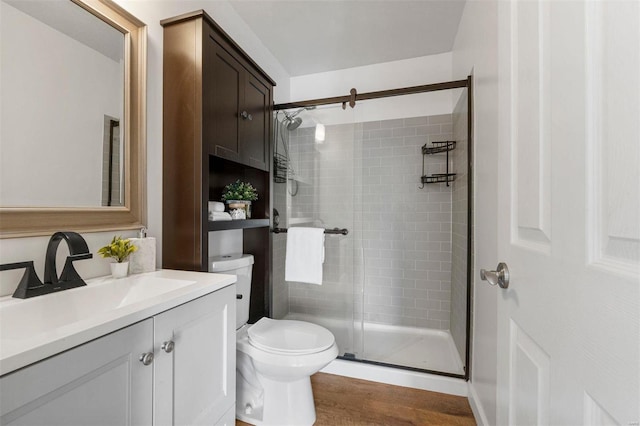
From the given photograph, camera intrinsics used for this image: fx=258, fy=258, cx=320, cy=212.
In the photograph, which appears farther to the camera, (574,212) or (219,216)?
(219,216)

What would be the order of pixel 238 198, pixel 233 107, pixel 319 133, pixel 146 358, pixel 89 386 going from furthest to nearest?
pixel 319 133 < pixel 238 198 < pixel 233 107 < pixel 146 358 < pixel 89 386

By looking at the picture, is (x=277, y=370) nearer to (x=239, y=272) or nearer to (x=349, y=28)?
(x=239, y=272)

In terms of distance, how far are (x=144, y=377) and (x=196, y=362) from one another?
22cm

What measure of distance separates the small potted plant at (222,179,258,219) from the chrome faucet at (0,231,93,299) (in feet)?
2.54

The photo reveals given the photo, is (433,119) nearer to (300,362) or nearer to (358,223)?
(358,223)

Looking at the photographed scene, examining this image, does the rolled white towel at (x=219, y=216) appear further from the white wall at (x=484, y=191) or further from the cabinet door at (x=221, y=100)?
the white wall at (x=484, y=191)

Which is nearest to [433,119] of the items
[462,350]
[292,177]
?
[292,177]

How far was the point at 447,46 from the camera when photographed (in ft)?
7.20

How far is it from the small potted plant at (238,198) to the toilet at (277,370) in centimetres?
30

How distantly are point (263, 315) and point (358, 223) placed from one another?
1.02 m

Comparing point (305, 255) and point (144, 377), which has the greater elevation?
point (305, 255)

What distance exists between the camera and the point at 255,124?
67.7 inches

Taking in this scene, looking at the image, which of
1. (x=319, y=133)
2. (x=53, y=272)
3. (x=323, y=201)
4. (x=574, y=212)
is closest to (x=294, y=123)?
(x=319, y=133)

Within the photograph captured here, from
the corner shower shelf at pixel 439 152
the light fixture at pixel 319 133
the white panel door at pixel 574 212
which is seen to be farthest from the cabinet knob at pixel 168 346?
the corner shower shelf at pixel 439 152
